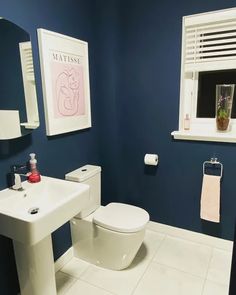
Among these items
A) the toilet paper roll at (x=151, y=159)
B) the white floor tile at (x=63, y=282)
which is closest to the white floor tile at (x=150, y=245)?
the white floor tile at (x=63, y=282)

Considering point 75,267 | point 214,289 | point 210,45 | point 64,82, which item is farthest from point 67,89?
point 214,289

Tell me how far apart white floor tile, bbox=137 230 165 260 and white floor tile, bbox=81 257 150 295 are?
9cm

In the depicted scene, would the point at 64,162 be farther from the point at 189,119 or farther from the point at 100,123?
the point at 189,119

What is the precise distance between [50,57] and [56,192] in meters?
0.94

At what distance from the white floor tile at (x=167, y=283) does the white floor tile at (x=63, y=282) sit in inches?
19.3

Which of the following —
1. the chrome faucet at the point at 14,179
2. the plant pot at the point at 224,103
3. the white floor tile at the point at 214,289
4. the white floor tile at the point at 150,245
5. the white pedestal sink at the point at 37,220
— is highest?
the plant pot at the point at 224,103

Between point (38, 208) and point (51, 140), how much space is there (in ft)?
1.89

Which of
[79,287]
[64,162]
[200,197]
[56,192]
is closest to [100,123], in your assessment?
[64,162]

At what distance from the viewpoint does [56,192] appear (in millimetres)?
1488

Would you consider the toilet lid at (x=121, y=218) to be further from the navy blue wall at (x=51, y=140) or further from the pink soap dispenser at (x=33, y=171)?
the pink soap dispenser at (x=33, y=171)

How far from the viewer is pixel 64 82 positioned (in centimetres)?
177

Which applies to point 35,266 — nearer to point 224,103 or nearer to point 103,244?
point 103,244

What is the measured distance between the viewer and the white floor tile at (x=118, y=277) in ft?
5.50

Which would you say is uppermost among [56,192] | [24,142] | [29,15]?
[29,15]
